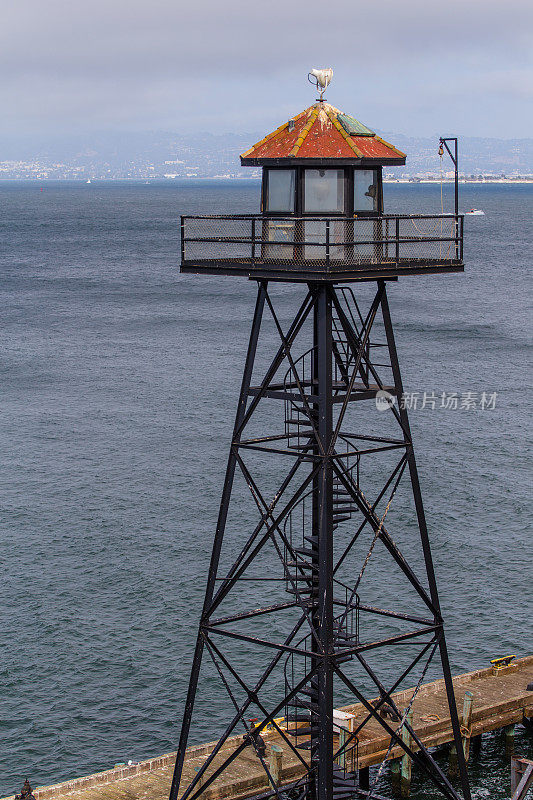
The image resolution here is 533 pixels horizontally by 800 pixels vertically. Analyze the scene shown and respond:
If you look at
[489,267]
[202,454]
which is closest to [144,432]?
[202,454]

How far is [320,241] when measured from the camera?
23.7 meters

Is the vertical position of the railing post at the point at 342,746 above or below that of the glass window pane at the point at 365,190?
below

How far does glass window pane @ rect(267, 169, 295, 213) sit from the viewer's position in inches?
947

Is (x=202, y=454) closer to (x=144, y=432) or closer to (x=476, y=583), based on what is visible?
(x=144, y=432)

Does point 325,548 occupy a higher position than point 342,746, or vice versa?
point 325,548

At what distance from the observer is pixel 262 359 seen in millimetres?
92938

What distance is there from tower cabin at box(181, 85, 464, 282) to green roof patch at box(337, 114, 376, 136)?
3 cm

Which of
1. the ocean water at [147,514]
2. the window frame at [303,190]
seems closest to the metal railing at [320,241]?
the window frame at [303,190]

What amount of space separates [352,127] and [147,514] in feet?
112

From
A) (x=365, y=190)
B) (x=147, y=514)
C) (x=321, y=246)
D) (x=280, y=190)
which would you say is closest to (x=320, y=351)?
(x=321, y=246)

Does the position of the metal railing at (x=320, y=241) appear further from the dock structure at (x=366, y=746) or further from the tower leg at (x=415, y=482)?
the dock structure at (x=366, y=746)

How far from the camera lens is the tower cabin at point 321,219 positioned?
2352 centimetres

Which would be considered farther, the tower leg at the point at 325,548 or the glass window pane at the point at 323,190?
the glass window pane at the point at 323,190

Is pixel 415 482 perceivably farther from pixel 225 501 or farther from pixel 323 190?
pixel 323 190
